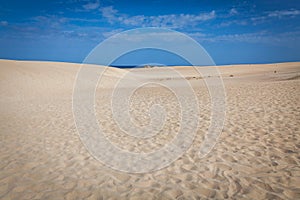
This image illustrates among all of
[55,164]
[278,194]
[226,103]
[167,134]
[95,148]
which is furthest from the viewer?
[226,103]

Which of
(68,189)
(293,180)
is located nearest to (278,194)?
(293,180)

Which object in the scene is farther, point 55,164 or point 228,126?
point 228,126

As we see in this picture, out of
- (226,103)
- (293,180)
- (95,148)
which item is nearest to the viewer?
(293,180)

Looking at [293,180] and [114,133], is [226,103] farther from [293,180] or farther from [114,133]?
[293,180]

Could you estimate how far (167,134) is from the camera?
673 centimetres

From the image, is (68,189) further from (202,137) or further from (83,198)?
(202,137)

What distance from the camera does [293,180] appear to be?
3801mm

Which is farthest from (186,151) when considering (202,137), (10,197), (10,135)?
(10,135)

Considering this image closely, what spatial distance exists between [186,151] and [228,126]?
2413mm

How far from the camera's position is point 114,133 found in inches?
276

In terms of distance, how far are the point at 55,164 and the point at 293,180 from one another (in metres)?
4.91

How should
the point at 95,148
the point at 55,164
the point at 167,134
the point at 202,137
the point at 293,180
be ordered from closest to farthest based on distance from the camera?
the point at 293,180 < the point at 55,164 < the point at 95,148 < the point at 202,137 < the point at 167,134

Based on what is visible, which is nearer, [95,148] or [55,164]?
[55,164]

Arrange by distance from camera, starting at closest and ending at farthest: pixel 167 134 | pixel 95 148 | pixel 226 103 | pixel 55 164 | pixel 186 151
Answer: pixel 55 164 < pixel 186 151 < pixel 95 148 < pixel 167 134 < pixel 226 103
